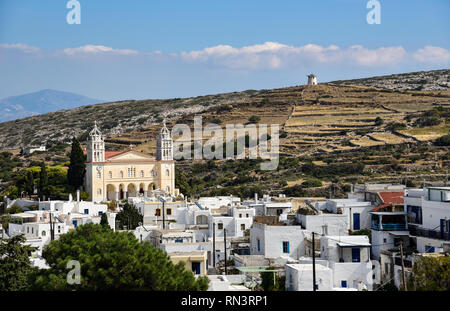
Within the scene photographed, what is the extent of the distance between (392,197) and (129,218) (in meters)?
15.3

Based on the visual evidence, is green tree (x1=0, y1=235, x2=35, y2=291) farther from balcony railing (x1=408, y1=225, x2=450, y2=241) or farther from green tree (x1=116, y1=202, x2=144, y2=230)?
balcony railing (x1=408, y1=225, x2=450, y2=241)

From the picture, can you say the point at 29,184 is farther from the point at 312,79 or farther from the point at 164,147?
the point at 312,79

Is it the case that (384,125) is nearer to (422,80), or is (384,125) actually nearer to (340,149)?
(340,149)

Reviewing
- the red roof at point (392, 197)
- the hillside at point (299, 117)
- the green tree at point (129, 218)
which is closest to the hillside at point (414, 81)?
the hillside at point (299, 117)

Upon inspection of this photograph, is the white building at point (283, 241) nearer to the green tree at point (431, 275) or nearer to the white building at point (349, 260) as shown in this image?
the white building at point (349, 260)

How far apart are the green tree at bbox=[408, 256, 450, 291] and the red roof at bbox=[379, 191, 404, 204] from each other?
9.87 metres

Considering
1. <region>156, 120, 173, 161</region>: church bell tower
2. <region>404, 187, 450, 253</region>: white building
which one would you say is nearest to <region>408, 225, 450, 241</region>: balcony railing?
<region>404, 187, 450, 253</region>: white building

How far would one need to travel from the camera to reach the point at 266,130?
8769 cm

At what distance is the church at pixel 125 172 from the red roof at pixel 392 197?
2420cm

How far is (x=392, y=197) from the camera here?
32.0 meters

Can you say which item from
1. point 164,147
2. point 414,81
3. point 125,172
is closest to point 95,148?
point 125,172

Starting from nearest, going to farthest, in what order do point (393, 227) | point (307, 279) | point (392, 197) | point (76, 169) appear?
point (307, 279)
point (393, 227)
point (392, 197)
point (76, 169)

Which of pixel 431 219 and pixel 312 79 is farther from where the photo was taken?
pixel 312 79

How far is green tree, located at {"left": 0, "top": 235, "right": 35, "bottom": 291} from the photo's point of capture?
24.5m
